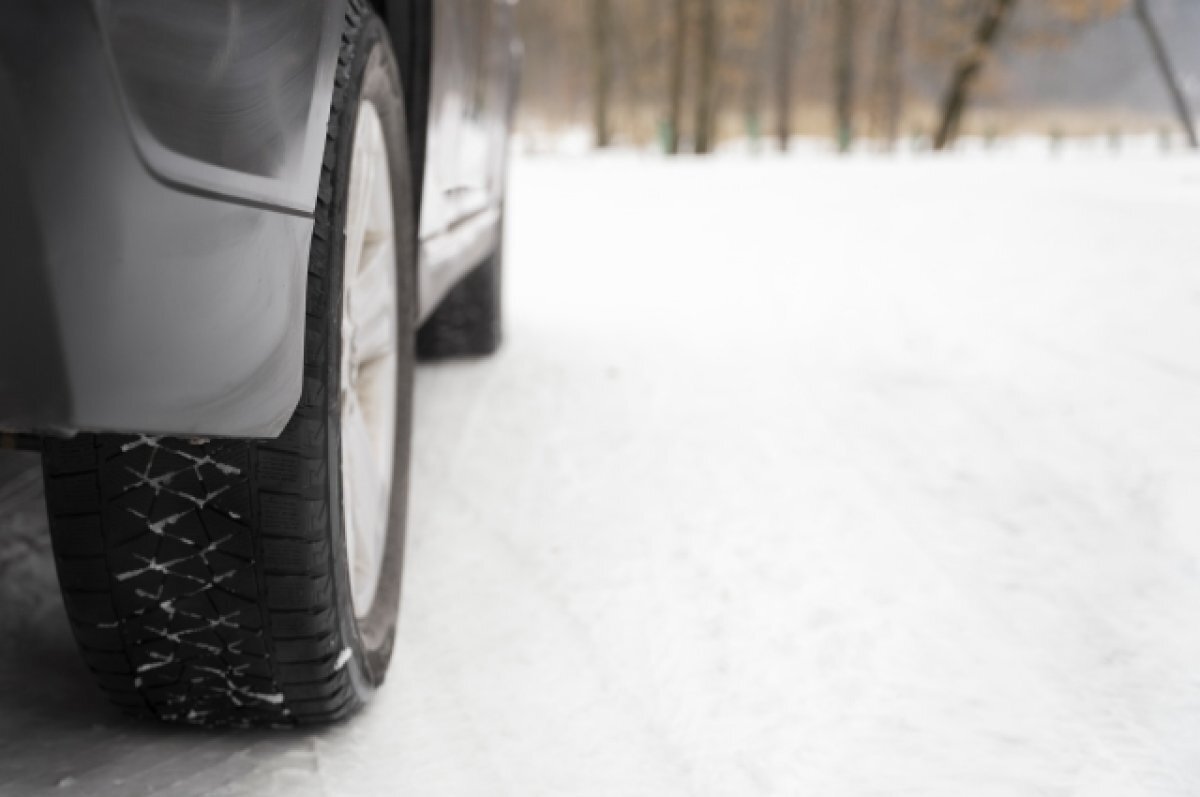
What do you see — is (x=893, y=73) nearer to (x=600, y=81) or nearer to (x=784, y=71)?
(x=784, y=71)

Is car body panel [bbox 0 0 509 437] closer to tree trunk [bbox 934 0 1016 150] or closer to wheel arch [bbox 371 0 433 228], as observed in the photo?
wheel arch [bbox 371 0 433 228]

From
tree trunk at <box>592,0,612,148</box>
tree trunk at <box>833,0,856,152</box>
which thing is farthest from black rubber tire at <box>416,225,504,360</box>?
tree trunk at <box>833,0,856,152</box>

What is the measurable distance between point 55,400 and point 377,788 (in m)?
0.67

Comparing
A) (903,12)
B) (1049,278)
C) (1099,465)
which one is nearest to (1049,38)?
(903,12)

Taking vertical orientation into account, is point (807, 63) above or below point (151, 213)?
above

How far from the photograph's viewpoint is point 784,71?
24.7 m

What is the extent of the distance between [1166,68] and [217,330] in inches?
822

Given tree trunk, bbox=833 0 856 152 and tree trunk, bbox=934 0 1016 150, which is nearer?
tree trunk, bbox=934 0 1016 150

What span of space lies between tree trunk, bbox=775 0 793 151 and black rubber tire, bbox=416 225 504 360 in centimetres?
2086

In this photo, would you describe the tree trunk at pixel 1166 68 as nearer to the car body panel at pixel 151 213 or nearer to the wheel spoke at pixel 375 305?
the wheel spoke at pixel 375 305

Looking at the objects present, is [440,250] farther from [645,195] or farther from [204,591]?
[645,195]

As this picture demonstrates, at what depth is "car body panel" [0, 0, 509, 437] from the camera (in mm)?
840

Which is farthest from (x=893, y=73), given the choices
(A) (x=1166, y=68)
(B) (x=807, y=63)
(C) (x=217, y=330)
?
(C) (x=217, y=330)

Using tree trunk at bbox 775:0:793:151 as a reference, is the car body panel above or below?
below
